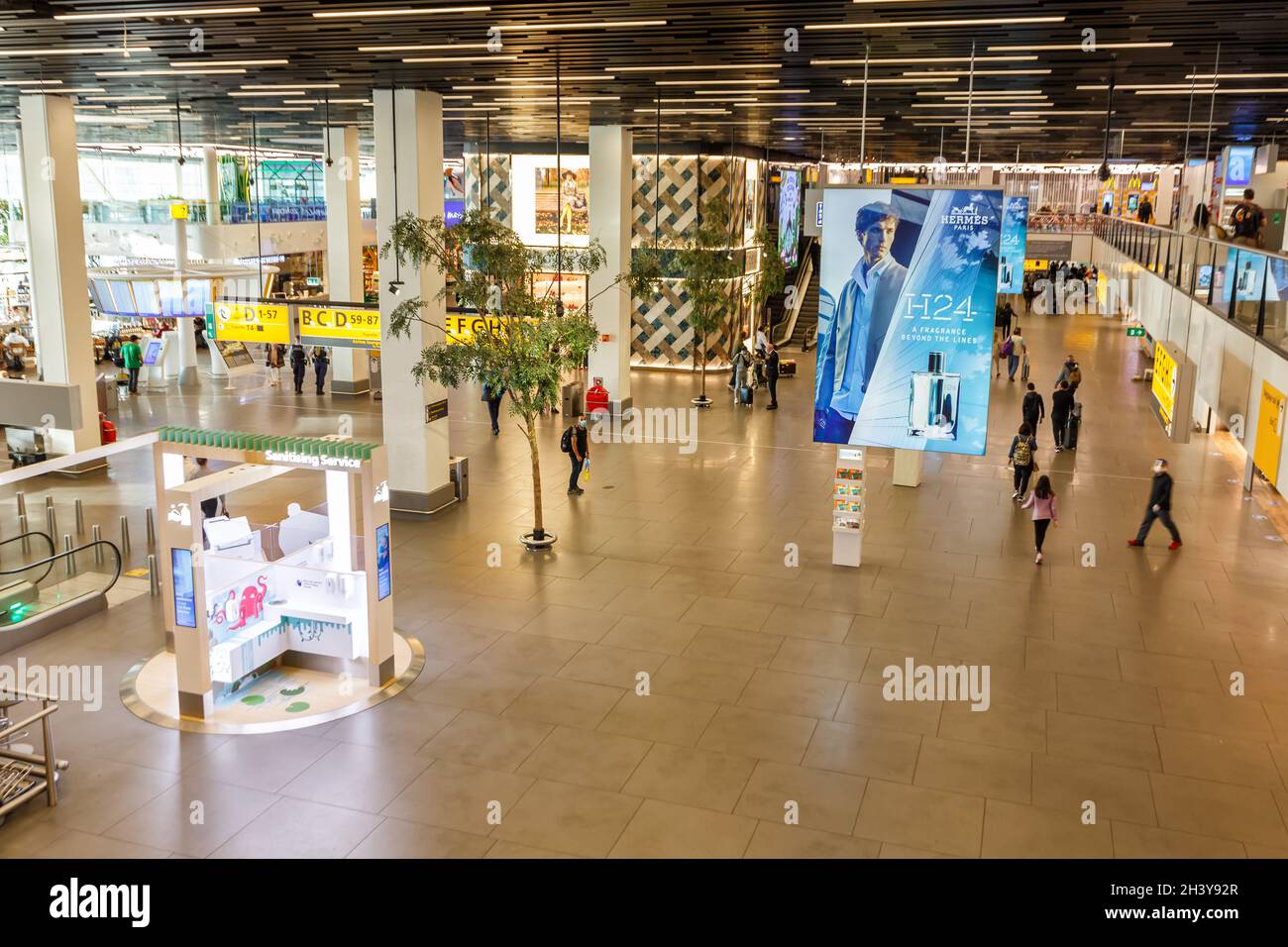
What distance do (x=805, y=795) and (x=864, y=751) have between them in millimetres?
976

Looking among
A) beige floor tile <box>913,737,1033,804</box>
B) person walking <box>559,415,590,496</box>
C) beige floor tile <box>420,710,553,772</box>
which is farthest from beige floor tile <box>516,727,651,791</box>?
person walking <box>559,415,590,496</box>

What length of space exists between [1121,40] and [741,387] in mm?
15364

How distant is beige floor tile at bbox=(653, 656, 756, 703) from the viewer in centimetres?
1025

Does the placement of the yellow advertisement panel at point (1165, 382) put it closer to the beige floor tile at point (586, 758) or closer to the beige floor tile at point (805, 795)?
the beige floor tile at point (805, 795)

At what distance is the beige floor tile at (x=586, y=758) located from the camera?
868 cm

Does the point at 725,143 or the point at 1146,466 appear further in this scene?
the point at 725,143

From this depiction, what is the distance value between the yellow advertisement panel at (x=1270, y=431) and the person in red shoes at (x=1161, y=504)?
1.96m

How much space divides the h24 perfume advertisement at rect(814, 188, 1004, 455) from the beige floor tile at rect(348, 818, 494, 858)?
6.13 metres

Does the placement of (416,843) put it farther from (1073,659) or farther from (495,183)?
(495,183)

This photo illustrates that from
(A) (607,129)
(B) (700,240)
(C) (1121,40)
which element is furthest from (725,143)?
(C) (1121,40)

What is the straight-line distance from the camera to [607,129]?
73.4 ft

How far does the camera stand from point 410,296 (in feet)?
52.4

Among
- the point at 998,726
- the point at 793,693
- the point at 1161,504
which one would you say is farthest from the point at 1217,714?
the point at 1161,504
